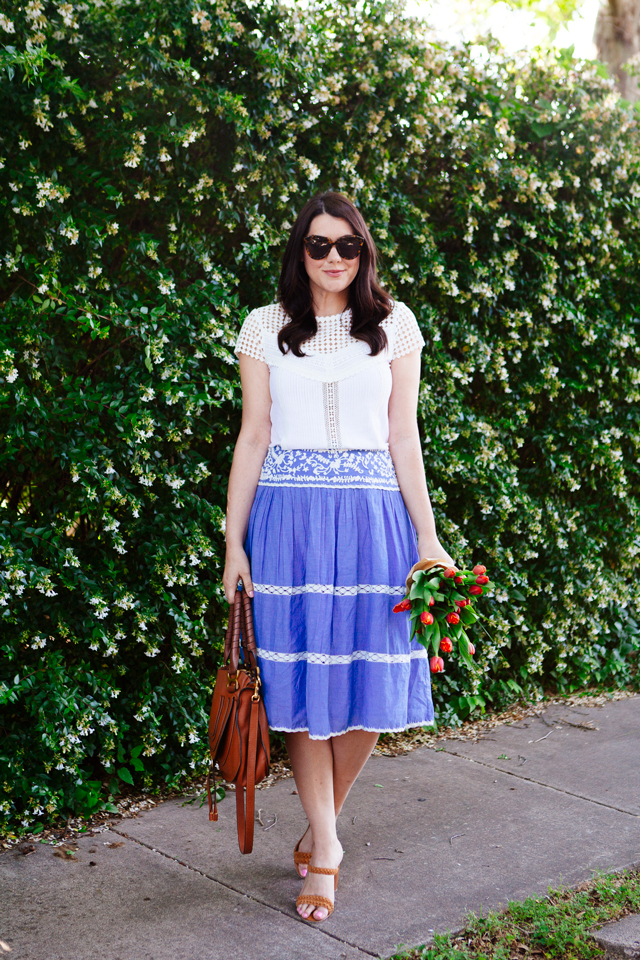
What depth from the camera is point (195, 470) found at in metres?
3.27

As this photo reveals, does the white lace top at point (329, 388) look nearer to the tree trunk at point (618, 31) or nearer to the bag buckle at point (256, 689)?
the bag buckle at point (256, 689)

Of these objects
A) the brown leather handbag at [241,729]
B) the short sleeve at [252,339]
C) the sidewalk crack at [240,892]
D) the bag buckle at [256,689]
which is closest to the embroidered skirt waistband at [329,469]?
the short sleeve at [252,339]

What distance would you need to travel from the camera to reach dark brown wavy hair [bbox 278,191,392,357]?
102 inches

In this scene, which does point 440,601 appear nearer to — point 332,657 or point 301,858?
point 332,657

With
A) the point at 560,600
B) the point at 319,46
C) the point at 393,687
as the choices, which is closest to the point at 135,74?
the point at 319,46

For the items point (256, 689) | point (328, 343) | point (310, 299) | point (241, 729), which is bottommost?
point (241, 729)

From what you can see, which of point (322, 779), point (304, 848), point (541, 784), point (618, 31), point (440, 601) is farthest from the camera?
point (618, 31)

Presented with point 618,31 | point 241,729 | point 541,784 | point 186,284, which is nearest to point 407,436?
point 241,729

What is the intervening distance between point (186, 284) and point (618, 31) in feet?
21.6

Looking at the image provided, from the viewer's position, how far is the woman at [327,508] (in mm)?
2525

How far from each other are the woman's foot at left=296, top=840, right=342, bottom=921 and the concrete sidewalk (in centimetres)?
4

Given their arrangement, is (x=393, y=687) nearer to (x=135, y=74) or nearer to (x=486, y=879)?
(x=486, y=879)

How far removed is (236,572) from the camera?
2588mm

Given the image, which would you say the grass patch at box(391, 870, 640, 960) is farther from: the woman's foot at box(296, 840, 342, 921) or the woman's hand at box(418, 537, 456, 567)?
the woman's hand at box(418, 537, 456, 567)
